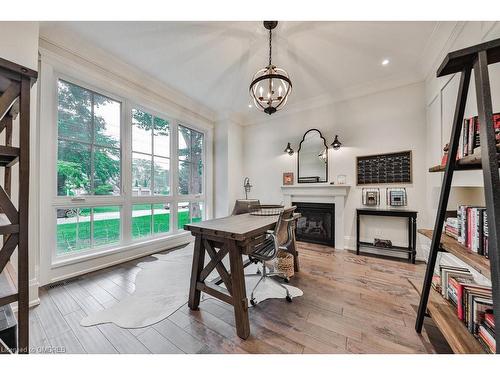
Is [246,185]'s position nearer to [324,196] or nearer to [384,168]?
[324,196]

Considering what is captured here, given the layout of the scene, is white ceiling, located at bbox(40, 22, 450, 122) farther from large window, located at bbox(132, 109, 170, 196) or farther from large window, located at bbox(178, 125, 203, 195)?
large window, located at bbox(178, 125, 203, 195)

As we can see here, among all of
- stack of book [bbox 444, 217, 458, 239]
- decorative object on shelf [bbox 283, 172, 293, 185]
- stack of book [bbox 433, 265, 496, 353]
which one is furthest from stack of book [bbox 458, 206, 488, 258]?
decorative object on shelf [bbox 283, 172, 293, 185]

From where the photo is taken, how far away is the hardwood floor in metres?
1.33

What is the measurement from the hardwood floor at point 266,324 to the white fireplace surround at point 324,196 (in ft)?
4.32

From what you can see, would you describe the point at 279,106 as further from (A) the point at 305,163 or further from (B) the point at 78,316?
(B) the point at 78,316

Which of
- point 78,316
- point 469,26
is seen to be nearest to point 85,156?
point 78,316

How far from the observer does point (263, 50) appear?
254cm

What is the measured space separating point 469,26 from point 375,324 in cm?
293

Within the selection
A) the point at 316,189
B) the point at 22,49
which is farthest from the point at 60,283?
the point at 316,189

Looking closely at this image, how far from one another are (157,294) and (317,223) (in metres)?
3.04

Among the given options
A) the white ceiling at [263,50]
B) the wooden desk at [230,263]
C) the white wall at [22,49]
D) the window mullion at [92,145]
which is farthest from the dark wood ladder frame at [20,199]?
the window mullion at [92,145]

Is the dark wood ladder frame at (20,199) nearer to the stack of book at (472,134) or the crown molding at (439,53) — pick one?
the stack of book at (472,134)

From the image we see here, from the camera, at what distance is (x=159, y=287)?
2.13 metres

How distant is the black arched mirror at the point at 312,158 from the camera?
152 inches
